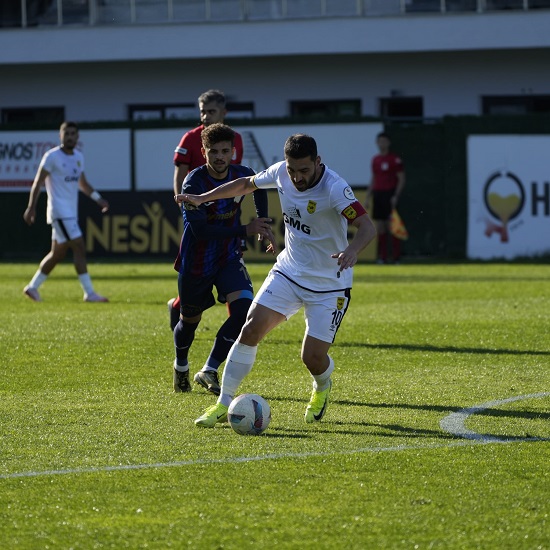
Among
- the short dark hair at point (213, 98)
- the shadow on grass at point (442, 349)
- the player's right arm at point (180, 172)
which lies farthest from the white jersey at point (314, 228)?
the shadow on grass at point (442, 349)

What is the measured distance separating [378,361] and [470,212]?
13.8 meters

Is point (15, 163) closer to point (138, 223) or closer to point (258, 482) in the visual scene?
point (138, 223)

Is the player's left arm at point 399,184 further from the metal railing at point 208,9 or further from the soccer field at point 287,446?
the soccer field at point 287,446

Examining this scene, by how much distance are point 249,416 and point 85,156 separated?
1941cm

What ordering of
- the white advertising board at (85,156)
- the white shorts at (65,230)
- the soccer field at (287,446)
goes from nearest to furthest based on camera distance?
1. the soccer field at (287,446)
2. the white shorts at (65,230)
3. the white advertising board at (85,156)

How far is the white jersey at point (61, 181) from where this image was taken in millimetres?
16656

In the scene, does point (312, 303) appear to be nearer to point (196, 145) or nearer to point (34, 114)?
point (196, 145)

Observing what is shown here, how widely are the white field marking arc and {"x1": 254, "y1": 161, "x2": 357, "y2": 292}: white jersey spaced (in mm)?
1033

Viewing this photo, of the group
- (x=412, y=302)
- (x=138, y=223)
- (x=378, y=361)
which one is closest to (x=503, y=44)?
(x=138, y=223)

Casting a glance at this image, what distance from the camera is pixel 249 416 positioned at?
7.33 metres

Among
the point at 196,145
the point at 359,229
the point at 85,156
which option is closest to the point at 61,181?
the point at 196,145

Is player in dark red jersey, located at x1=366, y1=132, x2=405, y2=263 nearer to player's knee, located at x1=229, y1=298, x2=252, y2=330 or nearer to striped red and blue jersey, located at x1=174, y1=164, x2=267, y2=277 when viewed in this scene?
striped red and blue jersey, located at x1=174, y1=164, x2=267, y2=277

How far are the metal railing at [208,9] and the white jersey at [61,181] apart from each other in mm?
16978


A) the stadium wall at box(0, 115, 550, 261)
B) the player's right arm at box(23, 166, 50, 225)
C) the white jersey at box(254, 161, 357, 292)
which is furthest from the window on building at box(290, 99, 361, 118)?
the white jersey at box(254, 161, 357, 292)
